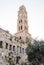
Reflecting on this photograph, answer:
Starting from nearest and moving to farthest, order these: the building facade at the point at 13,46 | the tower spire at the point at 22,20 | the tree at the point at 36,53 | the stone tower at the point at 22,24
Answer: the tree at the point at 36,53
the building facade at the point at 13,46
the stone tower at the point at 22,24
the tower spire at the point at 22,20

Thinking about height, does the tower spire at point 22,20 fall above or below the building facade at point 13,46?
above

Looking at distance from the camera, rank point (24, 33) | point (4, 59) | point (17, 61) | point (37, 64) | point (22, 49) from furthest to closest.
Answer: point (24, 33)
point (22, 49)
point (17, 61)
point (4, 59)
point (37, 64)

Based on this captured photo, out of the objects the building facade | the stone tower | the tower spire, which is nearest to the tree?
the building facade

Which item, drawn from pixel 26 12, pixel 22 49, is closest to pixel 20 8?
pixel 26 12

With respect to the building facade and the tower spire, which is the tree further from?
the tower spire

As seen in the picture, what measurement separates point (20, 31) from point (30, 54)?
18.8 meters

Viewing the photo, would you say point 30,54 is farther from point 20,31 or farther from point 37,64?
point 20,31

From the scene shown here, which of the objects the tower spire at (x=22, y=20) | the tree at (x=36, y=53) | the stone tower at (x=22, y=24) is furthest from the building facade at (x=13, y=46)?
the tree at (x=36, y=53)

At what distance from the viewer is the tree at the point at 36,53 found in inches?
1225

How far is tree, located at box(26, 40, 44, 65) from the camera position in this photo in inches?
1225

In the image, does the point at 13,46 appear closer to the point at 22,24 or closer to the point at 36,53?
the point at 36,53

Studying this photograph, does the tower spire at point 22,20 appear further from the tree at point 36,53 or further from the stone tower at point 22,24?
the tree at point 36,53

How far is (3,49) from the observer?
115 feet

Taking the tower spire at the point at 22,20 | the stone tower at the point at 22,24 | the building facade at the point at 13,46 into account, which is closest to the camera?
the building facade at the point at 13,46
